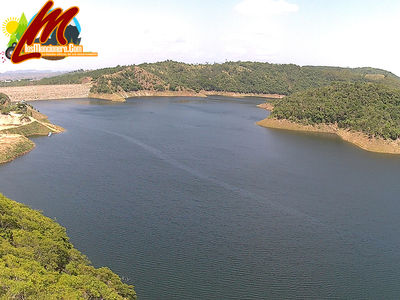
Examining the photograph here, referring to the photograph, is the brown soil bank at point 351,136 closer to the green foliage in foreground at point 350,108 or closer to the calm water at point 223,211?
the green foliage in foreground at point 350,108

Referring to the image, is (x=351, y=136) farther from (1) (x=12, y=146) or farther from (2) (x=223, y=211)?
(1) (x=12, y=146)

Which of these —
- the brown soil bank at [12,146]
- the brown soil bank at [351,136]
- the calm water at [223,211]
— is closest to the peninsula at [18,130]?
the brown soil bank at [12,146]

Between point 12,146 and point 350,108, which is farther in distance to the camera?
point 350,108

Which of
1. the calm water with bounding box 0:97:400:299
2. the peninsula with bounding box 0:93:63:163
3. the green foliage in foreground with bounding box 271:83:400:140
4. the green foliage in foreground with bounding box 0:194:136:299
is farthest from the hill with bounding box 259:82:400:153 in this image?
the green foliage in foreground with bounding box 0:194:136:299

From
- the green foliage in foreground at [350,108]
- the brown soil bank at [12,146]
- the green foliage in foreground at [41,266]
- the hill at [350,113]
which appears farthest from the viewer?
the green foliage in foreground at [350,108]

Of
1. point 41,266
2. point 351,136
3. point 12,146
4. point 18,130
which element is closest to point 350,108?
point 351,136

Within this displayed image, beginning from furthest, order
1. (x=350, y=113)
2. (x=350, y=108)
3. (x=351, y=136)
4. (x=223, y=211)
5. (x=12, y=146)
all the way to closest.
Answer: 1. (x=350, y=108)
2. (x=350, y=113)
3. (x=351, y=136)
4. (x=12, y=146)
5. (x=223, y=211)
